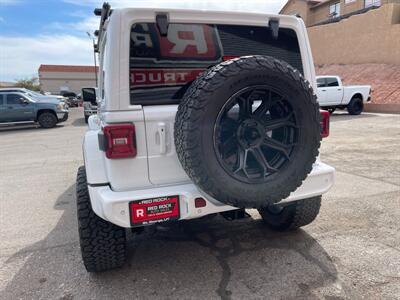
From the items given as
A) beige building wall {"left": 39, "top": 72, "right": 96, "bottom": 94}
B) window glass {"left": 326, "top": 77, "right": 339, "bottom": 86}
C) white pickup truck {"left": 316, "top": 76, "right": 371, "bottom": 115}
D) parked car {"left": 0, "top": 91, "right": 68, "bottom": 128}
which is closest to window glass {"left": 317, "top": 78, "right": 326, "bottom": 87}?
white pickup truck {"left": 316, "top": 76, "right": 371, "bottom": 115}

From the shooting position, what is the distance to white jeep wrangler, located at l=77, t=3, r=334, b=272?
2.14 meters

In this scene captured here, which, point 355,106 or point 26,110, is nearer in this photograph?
point 26,110

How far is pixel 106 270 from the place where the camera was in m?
2.75

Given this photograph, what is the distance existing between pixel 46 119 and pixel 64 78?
57.3 metres

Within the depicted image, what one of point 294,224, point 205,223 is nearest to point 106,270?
point 205,223

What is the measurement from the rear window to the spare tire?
0.33 metres

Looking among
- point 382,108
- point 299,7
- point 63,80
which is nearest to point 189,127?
Answer: point 382,108

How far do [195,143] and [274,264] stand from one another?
4.69 ft

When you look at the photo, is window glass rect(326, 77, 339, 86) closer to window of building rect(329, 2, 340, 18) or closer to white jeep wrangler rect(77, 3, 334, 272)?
white jeep wrangler rect(77, 3, 334, 272)

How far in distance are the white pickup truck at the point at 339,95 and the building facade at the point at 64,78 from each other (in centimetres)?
5855

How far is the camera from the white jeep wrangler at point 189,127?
2.14 m

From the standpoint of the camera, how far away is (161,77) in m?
2.45

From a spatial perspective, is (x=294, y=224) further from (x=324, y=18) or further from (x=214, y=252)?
(x=324, y=18)

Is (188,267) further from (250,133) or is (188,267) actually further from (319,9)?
(319,9)
